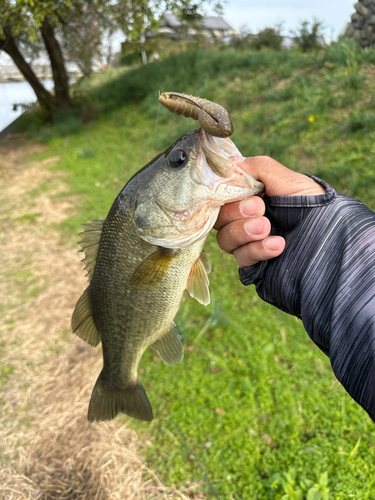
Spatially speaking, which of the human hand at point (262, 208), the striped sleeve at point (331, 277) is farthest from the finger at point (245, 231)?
the striped sleeve at point (331, 277)

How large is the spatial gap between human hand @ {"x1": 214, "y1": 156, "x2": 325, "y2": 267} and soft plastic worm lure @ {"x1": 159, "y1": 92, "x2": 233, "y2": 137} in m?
0.37

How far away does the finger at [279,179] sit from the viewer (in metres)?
1.42

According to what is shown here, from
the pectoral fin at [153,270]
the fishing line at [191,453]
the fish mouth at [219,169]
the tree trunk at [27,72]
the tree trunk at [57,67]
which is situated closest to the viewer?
the fish mouth at [219,169]

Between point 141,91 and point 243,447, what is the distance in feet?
30.7

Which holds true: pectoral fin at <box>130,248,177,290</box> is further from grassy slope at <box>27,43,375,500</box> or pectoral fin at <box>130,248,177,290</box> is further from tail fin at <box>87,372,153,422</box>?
grassy slope at <box>27,43,375,500</box>

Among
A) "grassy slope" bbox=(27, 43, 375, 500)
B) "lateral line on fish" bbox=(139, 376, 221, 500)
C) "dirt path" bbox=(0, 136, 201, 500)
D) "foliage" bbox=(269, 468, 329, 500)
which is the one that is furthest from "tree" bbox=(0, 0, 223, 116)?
"foliage" bbox=(269, 468, 329, 500)

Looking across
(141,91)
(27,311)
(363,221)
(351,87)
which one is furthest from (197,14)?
(363,221)

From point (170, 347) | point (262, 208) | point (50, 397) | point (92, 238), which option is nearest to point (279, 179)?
point (262, 208)

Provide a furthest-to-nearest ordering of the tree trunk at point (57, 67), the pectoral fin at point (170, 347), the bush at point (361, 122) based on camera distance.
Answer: the tree trunk at point (57, 67) → the bush at point (361, 122) → the pectoral fin at point (170, 347)

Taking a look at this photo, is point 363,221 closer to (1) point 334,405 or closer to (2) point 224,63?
(1) point 334,405

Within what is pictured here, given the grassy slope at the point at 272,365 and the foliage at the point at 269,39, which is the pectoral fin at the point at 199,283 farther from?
the foliage at the point at 269,39

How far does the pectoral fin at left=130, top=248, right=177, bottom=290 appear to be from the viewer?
1378 millimetres

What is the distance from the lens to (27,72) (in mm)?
9633

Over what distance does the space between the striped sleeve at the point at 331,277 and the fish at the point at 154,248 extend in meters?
0.28
